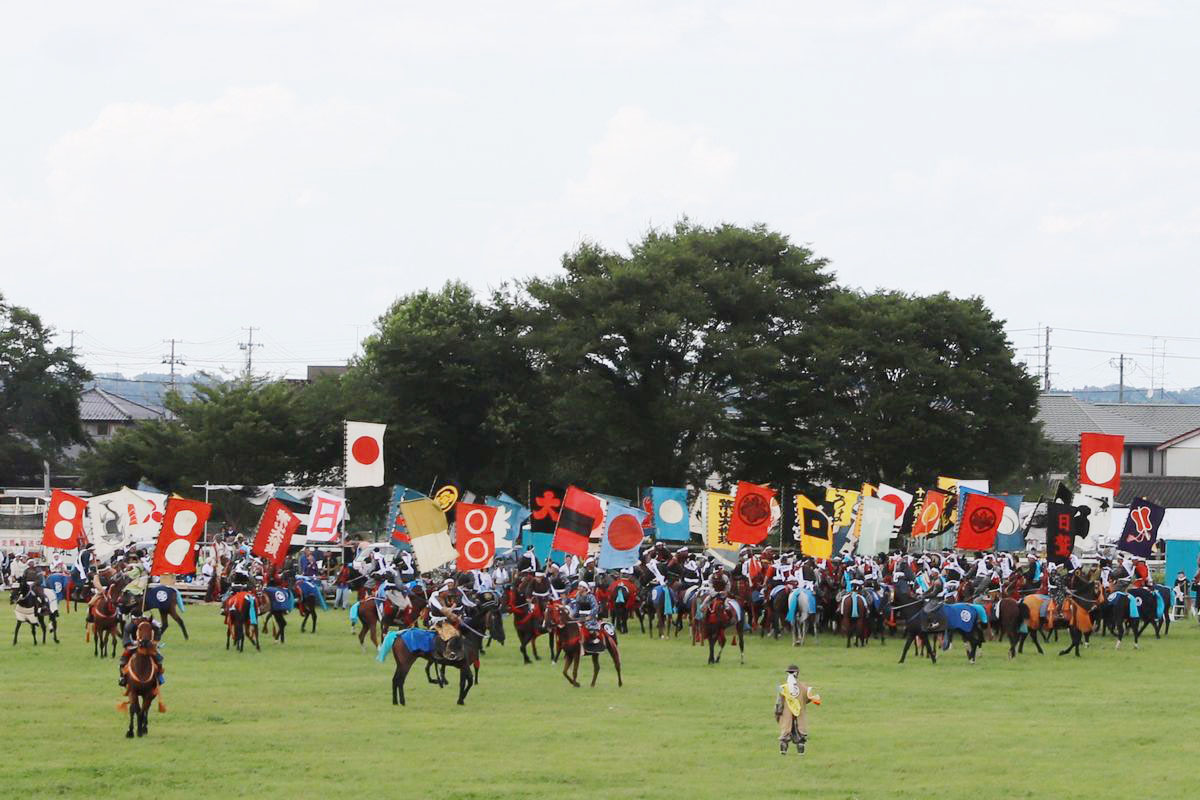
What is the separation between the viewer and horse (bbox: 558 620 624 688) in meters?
26.7

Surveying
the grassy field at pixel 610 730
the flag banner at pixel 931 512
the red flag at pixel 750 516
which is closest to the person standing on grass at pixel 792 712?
the grassy field at pixel 610 730

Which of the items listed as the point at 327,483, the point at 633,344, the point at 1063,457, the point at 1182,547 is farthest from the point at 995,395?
the point at 327,483

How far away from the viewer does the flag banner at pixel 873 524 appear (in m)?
41.9

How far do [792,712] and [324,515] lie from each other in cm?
2927

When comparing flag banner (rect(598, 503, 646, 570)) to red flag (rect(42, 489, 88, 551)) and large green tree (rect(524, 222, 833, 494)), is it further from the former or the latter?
large green tree (rect(524, 222, 833, 494))

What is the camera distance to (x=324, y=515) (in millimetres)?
47156

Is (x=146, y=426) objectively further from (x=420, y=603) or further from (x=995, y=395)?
(x=420, y=603)

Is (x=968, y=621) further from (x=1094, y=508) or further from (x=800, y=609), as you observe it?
(x=1094, y=508)

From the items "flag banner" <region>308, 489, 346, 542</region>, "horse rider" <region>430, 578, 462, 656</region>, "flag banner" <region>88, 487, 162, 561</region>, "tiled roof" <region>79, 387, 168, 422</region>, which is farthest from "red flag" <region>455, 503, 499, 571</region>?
"tiled roof" <region>79, 387, 168, 422</region>

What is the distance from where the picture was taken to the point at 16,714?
23469 millimetres

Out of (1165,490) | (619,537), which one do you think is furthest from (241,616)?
(1165,490)

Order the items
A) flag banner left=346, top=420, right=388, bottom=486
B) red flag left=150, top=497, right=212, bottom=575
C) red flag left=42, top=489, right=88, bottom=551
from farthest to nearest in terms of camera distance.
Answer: flag banner left=346, top=420, right=388, bottom=486
red flag left=42, top=489, right=88, bottom=551
red flag left=150, top=497, right=212, bottom=575

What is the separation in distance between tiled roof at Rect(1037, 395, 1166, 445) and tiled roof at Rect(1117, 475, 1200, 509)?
14.9m

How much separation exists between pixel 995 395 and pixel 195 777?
54260 millimetres
